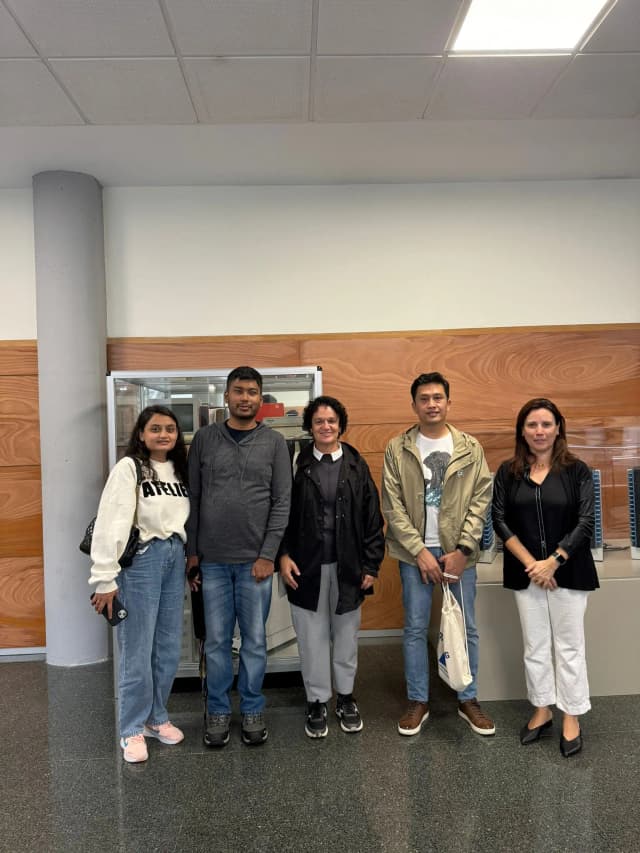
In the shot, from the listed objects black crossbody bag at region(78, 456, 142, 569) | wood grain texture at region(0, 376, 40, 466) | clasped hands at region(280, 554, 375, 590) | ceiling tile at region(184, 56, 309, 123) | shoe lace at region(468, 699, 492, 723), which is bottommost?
shoe lace at region(468, 699, 492, 723)

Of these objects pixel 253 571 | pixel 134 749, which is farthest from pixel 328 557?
pixel 134 749

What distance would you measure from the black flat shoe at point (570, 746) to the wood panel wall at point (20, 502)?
3.17m

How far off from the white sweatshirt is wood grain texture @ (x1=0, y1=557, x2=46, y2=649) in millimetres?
1717

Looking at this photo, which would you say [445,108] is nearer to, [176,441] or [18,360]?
[176,441]

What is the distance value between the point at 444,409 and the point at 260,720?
1.63 m

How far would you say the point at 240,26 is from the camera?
97.3 inches

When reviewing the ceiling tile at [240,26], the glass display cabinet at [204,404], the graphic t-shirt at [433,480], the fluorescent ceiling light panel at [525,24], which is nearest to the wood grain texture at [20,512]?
the glass display cabinet at [204,404]

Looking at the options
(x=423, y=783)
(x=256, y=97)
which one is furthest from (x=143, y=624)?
(x=256, y=97)

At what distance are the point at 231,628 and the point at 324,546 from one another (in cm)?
56

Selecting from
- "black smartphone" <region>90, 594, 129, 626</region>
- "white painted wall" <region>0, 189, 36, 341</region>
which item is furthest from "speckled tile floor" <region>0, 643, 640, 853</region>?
"white painted wall" <region>0, 189, 36, 341</region>

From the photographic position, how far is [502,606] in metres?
3.06

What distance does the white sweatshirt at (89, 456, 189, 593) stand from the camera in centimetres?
250

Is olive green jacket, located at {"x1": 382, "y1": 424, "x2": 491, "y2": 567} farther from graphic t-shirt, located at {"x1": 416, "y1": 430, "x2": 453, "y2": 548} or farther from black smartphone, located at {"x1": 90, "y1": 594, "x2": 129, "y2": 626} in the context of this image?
black smartphone, located at {"x1": 90, "y1": 594, "x2": 129, "y2": 626}

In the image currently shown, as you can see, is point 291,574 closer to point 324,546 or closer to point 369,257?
point 324,546
